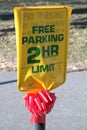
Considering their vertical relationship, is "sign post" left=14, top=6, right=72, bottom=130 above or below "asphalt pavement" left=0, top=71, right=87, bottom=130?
above

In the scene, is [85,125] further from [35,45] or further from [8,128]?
[35,45]

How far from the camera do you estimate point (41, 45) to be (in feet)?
8.23

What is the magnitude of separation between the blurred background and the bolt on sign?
171 inches

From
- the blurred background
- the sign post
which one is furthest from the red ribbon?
the blurred background

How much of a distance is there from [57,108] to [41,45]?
293 cm

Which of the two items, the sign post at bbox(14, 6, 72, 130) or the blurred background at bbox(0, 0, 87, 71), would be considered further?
the blurred background at bbox(0, 0, 87, 71)

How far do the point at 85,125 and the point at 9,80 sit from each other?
6.32ft

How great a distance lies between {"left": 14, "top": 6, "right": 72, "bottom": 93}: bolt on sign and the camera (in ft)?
7.99

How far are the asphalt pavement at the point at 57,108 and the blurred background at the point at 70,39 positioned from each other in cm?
62

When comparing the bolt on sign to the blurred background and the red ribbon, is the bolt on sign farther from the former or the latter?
the blurred background

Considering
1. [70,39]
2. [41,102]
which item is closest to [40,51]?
[41,102]

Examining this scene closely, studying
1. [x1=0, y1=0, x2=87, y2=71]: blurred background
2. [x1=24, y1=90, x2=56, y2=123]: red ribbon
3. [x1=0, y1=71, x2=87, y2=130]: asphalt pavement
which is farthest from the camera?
[x1=0, y1=0, x2=87, y2=71]: blurred background

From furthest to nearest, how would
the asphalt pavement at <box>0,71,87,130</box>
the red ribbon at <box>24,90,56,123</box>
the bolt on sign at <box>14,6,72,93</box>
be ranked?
the asphalt pavement at <box>0,71,87,130</box> < the red ribbon at <box>24,90,56,123</box> < the bolt on sign at <box>14,6,72,93</box>

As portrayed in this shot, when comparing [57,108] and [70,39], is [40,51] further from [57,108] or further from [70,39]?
[70,39]
